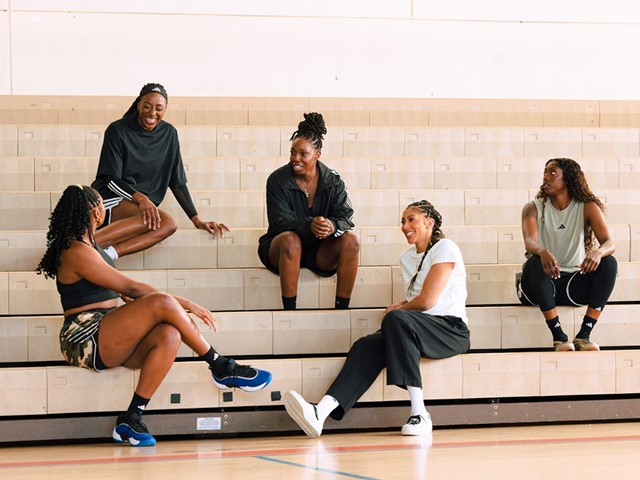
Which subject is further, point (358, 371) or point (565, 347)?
point (565, 347)

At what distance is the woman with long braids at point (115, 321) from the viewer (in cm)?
391

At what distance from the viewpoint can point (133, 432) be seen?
3.88 meters

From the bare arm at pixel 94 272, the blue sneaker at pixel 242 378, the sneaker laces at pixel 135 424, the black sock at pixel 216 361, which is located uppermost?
the bare arm at pixel 94 272

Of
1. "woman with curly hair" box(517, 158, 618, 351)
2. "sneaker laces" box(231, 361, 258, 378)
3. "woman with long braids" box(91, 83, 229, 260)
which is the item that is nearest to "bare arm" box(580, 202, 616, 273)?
"woman with curly hair" box(517, 158, 618, 351)

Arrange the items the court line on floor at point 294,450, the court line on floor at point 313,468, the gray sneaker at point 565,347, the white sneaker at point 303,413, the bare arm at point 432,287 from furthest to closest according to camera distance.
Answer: the gray sneaker at point 565,347
the bare arm at point 432,287
the white sneaker at point 303,413
the court line on floor at point 294,450
the court line on floor at point 313,468

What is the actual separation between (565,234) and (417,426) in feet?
4.17

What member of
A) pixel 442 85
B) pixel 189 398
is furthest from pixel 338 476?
pixel 442 85

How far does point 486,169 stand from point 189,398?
242 cm

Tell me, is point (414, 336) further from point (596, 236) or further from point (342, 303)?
point (596, 236)

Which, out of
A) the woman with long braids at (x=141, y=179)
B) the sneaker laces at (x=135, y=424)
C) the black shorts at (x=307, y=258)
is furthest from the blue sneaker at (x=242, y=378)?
the woman with long braids at (x=141, y=179)

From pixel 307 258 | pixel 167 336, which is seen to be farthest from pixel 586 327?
pixel 167 336

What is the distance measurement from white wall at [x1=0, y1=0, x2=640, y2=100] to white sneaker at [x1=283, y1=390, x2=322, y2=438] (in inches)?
136

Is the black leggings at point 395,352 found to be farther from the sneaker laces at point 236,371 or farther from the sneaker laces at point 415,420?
the sneaker laces at point 236,371

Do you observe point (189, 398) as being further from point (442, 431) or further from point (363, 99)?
point (363, 99)
